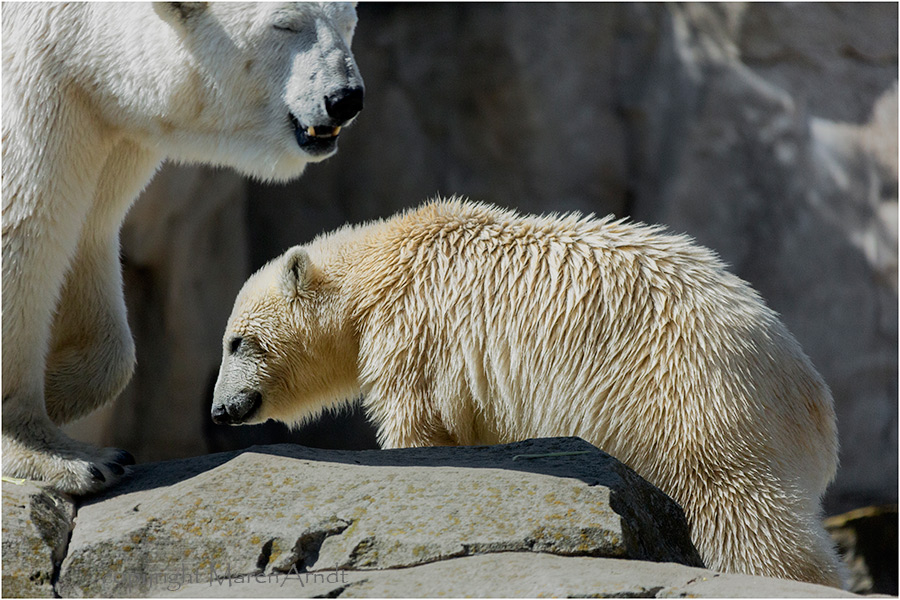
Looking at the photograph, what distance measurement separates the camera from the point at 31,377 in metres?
2.68

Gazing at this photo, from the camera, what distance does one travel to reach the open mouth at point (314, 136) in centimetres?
275

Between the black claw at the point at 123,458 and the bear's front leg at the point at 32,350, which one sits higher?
the bear's front leg at the point at 32,350

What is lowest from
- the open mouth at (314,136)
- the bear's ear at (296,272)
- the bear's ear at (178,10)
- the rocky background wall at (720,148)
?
the bear's ear at (296,272)

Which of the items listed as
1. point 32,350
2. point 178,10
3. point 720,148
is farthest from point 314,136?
point 720,148

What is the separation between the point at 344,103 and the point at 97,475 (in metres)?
1.18

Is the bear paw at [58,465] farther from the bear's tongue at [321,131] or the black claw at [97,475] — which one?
Answer: the bear's tongue at [321,131]

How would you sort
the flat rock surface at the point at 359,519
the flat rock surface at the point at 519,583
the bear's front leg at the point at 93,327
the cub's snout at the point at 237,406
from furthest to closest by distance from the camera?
the cub's snout at the point at 237,406 → the bear's front leg at the point at 93,327 → the flat rock surface at the point at 359,519 → the flat rock surface at the point at 519,583

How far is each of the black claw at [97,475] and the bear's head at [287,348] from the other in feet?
3.50

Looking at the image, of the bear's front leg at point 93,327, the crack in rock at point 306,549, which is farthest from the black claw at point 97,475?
the crack in rock at point 306,549

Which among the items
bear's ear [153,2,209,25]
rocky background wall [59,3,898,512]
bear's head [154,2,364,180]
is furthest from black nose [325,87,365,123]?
rocky background wall [59,3,898,512]

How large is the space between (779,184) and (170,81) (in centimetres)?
581

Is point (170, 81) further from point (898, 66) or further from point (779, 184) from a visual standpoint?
point (898, 66)

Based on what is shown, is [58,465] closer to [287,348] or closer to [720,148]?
[287,348]

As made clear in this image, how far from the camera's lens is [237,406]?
3793mm
